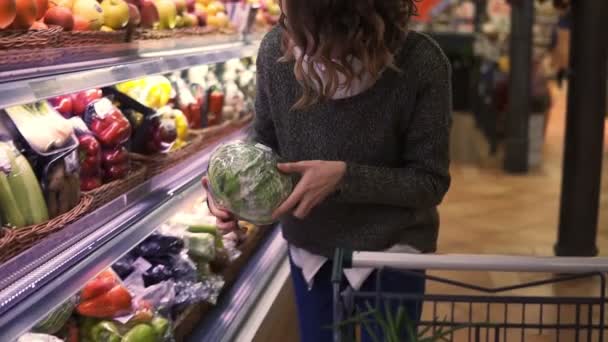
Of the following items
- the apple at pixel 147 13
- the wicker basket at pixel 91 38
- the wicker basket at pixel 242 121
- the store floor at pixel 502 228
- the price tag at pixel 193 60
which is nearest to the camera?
the wicker basket at pixel 91 38

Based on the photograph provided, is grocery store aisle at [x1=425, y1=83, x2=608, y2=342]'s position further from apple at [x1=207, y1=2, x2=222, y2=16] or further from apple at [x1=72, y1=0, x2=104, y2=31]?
apple at [x1=72, y1=0, x2=104, y2=31]

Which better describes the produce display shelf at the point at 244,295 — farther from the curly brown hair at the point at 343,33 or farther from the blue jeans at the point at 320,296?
the curly brown hair at the point at 343,33

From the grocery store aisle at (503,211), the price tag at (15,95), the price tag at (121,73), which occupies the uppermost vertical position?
the price tag at (15,95)

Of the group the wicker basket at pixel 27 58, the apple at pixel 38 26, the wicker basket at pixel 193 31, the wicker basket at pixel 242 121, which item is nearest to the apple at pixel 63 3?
the apple at pixel 38 26

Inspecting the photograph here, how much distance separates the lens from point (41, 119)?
1921 millimetres

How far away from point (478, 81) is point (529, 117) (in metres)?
2.55

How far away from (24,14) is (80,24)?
381mm

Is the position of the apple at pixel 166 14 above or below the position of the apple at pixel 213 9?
above

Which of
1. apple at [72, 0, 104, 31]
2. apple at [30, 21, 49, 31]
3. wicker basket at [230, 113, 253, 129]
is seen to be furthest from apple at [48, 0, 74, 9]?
wicker basket at [230, 113, 253, 129]

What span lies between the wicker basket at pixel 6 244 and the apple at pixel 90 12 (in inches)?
28.7

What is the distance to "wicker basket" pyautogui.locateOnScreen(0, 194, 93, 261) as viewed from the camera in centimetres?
159

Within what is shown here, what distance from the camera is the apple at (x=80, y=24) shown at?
2057 mm

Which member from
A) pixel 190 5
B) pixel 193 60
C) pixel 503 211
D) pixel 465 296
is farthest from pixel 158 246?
pixel 503 211

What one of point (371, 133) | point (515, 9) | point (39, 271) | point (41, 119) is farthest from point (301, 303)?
point (515, 9)
